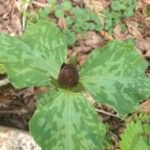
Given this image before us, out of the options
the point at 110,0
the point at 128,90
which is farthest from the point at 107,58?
the point at 110,0

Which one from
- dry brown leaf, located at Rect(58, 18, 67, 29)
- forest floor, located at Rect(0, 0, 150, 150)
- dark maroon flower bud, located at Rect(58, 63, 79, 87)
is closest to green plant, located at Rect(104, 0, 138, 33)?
forest floor, located at Rect(0, 0, 150, 150)

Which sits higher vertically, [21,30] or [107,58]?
[107,58]

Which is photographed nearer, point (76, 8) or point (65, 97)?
point (65, 97)

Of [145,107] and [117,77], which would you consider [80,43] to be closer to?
[145,107]

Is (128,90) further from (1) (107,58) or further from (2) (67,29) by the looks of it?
(2) (67,29)

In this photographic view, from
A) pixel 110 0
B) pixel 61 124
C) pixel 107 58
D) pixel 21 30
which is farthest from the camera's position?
pixel 110 0

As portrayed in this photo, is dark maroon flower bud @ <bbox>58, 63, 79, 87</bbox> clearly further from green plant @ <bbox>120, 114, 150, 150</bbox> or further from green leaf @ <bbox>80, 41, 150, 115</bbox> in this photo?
green plant @ <bbox>120, 114, 150, 150</bbox>

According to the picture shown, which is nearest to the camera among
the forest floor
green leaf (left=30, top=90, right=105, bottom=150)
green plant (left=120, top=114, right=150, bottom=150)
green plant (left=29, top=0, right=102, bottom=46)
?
green leaf (left=30, top=90, right=105, bottom=150)
